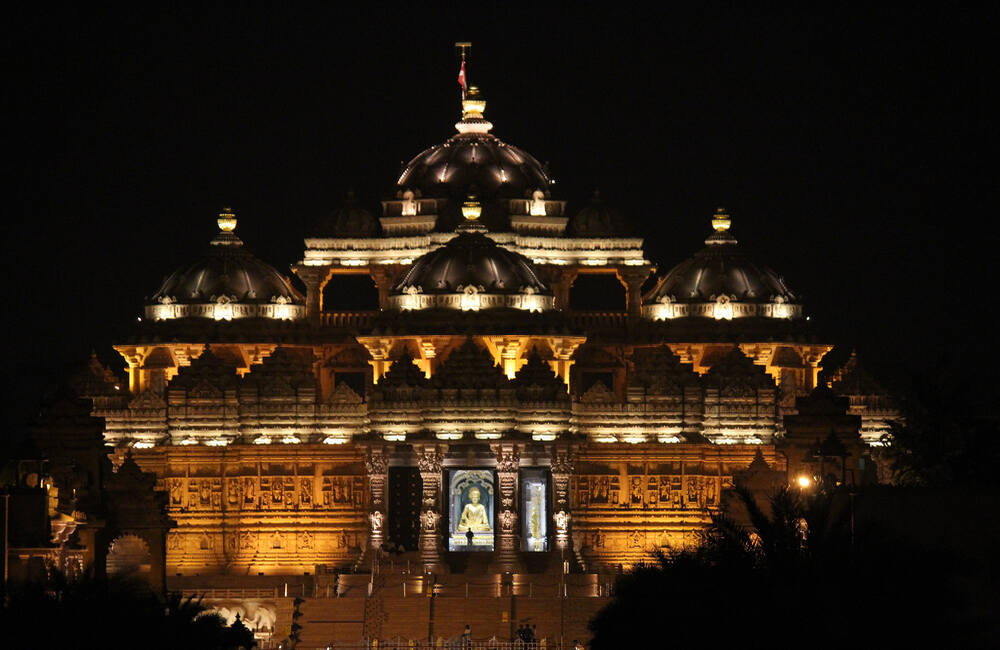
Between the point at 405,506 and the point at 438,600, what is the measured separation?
30.3 ft

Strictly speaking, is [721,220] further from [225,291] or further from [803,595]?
[803,595]

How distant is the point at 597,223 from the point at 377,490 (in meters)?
15.9

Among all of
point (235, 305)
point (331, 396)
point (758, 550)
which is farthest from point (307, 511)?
point (758, 550)

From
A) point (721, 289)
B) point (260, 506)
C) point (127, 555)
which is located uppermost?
point (721, 289)

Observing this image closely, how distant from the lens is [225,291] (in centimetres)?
10169

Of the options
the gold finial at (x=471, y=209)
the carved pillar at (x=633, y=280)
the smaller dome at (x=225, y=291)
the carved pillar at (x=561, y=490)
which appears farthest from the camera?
the carved pillar at (x=633, y=280)

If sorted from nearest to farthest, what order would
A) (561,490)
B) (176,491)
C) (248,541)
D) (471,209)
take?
(561,490) < (248,541) < (176,491) < (471,209)

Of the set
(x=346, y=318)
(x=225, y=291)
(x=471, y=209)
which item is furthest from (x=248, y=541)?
(x=471, y=209)

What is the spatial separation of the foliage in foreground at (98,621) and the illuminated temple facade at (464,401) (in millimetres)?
17682

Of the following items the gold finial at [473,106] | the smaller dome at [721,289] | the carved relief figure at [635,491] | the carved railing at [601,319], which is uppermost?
the gold finial at [473,106]

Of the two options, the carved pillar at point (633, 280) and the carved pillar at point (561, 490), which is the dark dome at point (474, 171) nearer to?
the carved pillar at point (633, 280)

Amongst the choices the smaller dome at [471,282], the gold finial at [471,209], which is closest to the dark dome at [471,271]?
the smaller dome at [471,282]

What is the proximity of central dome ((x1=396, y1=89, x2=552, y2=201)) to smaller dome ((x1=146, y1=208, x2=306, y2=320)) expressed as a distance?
5.30 metres

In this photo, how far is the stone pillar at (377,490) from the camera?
91500mm
